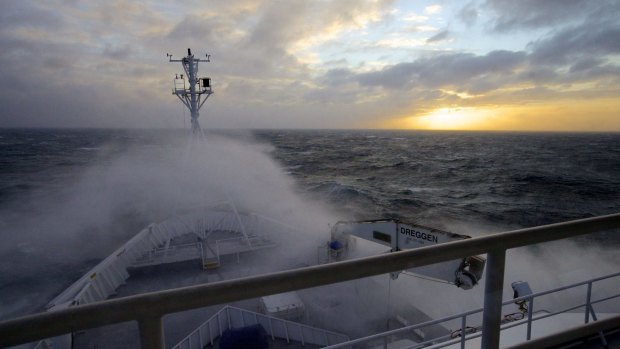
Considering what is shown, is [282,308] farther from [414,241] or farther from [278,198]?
[278,198]

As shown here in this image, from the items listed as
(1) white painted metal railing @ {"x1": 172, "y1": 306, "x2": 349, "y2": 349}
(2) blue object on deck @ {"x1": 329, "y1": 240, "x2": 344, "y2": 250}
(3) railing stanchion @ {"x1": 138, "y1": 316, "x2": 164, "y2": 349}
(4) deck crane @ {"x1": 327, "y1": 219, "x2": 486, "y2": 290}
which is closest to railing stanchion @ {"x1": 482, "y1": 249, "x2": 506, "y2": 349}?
(3) railing stanchion @ {"x1": 138, "y1": 316, "x2": 164, "y2": 349}

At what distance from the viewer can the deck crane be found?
920cm

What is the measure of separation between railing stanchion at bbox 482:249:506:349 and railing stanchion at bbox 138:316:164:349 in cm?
157

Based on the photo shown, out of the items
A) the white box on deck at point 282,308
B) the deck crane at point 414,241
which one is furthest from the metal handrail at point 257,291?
the white box on deck at point 282,308

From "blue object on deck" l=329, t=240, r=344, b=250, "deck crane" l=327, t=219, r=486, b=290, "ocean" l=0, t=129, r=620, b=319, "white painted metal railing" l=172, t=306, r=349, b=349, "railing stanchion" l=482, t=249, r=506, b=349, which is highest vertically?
"railing stanchion" l=482, t=249, r=506, b=349

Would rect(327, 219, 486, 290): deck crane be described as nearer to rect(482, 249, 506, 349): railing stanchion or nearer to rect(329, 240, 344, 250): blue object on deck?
rect(329, 240, 344, 250): blue object on deck

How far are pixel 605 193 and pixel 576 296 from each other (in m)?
30.1

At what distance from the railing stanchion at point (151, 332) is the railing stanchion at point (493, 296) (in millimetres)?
1570

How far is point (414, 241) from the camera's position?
35.8ft

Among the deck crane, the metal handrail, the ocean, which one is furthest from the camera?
the ocean

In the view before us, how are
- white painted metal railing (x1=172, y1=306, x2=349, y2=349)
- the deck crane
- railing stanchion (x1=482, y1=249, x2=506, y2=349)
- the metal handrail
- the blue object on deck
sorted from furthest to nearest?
the blue object on deck < white painted metal railing (x1=172, y1=306, x2=349, y2=349) < the deck crane < railing stanchion (x1=482, y1=249, x2=506, y2=349) < the metal handrail

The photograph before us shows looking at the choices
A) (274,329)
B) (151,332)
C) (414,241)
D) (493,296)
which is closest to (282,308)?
(274,329)

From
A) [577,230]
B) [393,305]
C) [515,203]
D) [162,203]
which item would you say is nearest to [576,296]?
[393,305]

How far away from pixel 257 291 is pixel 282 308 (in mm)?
9846
